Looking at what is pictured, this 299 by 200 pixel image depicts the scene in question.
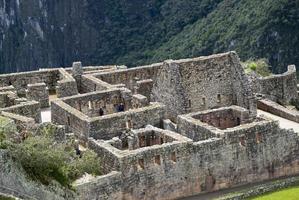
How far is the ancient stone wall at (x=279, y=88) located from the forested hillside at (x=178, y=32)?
251ft

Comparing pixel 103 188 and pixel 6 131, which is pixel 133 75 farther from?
pixel 6 131

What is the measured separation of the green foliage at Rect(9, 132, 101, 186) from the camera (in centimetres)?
2123

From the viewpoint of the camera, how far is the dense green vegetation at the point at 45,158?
21219 millimetres

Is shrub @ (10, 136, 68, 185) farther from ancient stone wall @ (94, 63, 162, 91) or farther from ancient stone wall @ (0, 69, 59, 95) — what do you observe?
ancient stone wall @ (0, 69, 59, 95)

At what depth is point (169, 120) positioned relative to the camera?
26.9 m

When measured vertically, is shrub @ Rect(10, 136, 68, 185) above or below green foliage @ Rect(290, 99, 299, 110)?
above

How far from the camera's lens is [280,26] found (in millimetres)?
→ 127500

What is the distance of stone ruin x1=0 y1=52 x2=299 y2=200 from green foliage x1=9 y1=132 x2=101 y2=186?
61 centimetres

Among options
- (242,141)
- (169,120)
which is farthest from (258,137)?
(169,120)

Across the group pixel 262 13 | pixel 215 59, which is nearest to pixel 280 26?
pixel 262 13

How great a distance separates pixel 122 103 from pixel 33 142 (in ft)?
22.9

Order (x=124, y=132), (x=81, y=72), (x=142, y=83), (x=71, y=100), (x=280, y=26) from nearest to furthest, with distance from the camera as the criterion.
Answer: (x=124, y=132) → (x=71, y=100) → (x=142, y=83) → (x=81, y=72) → (x=280, y=26)

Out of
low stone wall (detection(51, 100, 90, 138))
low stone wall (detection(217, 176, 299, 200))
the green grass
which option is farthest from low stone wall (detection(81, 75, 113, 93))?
the green grass

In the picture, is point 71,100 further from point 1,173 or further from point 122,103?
point 1,173
